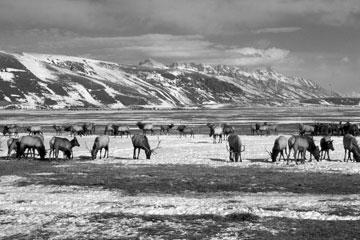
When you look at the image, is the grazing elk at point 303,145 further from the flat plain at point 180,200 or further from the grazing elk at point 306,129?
the grazing elk at point 306,129

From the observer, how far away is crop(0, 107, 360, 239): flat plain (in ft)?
43.9

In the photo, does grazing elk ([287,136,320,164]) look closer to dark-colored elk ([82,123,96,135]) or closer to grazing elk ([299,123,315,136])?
grazing elk ([299,123,315,136])

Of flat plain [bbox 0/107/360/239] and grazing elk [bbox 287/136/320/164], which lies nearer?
flat plain [bbox 0/107/360/239]

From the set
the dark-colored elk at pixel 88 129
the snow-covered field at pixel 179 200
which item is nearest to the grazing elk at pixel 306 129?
the dark-colored elk at pixel 88 129

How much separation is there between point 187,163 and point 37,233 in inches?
715

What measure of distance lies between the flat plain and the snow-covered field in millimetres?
32

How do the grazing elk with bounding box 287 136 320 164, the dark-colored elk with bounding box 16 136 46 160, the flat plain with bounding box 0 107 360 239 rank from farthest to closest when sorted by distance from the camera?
the dark-colored elk with bounding box 16 136 46 160 < the grazing elk with bounding box 287 136 320 164 < the flat plain with bounding box 0 107 360 239

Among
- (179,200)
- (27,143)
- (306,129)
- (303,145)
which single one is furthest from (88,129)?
(179,200)

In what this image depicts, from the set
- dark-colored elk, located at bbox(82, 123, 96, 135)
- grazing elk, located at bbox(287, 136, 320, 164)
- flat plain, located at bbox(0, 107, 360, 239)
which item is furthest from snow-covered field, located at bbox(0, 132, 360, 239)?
dark-colored elk, located at bbox(82, 123, 96, 135)

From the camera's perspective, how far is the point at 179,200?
58.1ft

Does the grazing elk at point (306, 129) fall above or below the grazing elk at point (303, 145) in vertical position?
above

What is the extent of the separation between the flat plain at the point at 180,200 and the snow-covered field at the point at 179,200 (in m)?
0.03

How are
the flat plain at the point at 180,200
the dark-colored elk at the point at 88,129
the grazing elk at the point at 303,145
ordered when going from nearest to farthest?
the flat plain at the point at 180,200, the grazing elk at the point at 303,145, the dark-colored elk at the point at 88,129

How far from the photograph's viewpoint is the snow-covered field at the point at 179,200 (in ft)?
44.0
